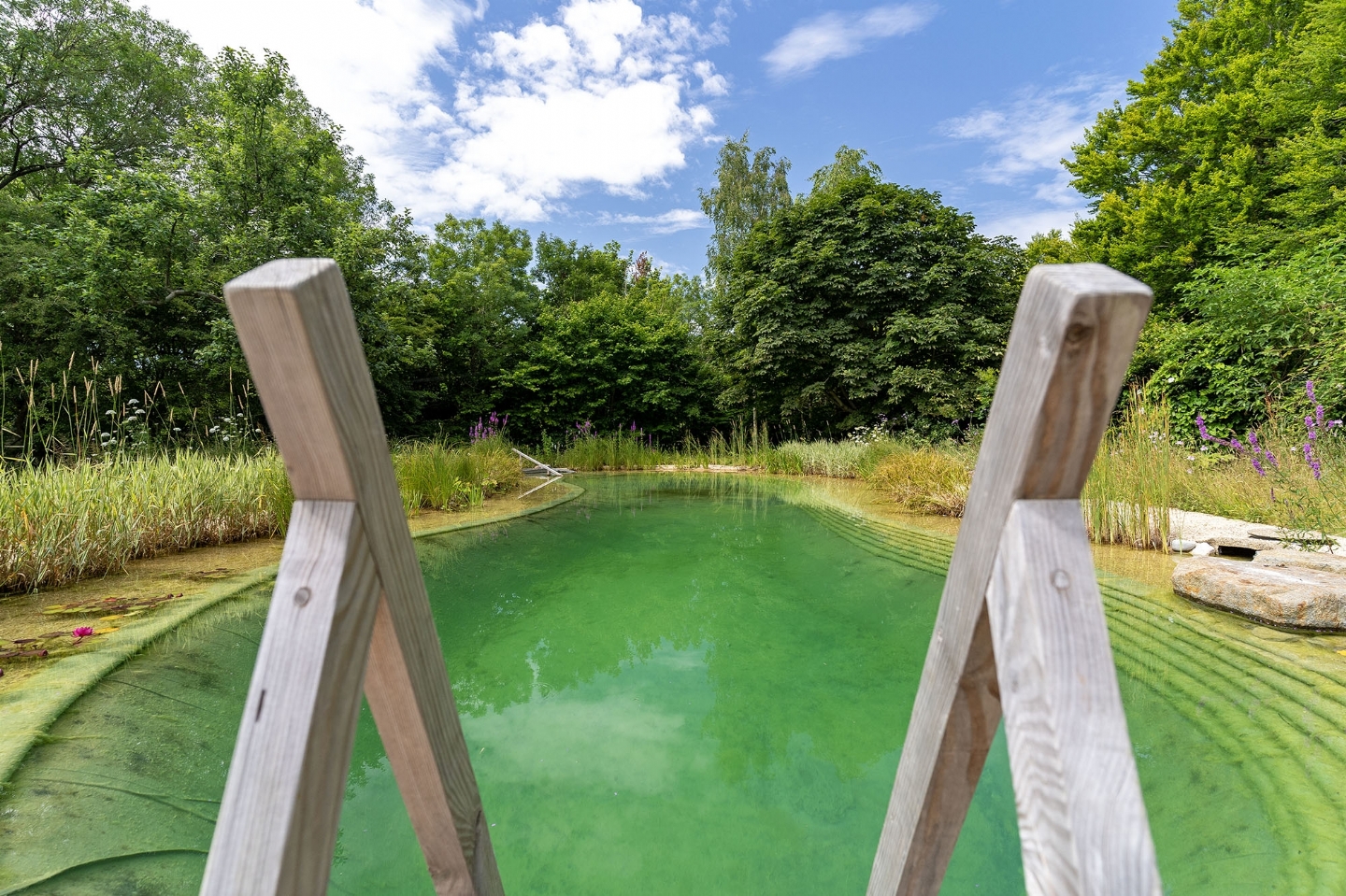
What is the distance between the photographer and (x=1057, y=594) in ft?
1.62

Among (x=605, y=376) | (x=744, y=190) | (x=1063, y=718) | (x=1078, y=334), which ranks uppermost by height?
(x=744, y=190)

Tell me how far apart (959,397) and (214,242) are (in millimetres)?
11671

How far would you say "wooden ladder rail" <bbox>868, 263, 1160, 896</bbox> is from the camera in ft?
1.44

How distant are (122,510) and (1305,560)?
619 centimetres

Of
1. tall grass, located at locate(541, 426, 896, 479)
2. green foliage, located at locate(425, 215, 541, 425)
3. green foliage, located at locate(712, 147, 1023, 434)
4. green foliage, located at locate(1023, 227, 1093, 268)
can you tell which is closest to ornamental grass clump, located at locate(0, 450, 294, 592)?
tall grass, located at locate(541, 426, 896, 479)

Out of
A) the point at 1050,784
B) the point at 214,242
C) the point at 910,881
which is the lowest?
the point at 910,881

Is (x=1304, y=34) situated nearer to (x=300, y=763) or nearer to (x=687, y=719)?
(x=687, y=719)

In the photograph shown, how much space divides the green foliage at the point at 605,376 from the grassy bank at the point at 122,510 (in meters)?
7.73

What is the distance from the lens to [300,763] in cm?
46

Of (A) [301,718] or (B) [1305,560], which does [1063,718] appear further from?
A: (B) [1305,560]

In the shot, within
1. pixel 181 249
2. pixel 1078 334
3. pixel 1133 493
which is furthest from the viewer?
pixel 181 249

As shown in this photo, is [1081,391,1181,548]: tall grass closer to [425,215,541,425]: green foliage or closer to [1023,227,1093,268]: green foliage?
[1023,227,1093,268]: green foliage

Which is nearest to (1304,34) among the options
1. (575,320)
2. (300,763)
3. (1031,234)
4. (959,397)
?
(959,397)

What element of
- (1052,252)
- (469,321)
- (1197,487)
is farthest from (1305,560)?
(1052,252)
